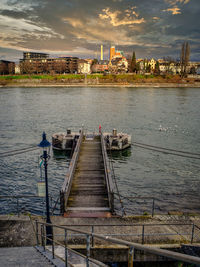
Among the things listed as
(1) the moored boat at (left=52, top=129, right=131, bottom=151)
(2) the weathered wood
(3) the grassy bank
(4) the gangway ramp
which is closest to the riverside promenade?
(4) the gangway ramp

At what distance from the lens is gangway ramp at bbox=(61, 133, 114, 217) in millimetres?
13219

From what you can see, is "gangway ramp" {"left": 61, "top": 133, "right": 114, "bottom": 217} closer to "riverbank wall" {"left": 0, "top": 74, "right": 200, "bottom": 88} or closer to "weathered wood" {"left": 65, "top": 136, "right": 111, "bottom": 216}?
"weathered wood" {"left": 65, "top": 136, "right": 111, "bottom": 216}

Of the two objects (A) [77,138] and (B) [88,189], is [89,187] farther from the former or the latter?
(A) [77,138]

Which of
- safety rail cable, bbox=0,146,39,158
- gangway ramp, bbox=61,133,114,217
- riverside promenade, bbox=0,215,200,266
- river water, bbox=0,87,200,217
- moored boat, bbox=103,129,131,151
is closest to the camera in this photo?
riverside promenade, bbox=0,215,200,266

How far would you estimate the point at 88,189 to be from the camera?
51.5 feet

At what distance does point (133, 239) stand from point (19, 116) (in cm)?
5034

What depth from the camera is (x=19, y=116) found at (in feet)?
180

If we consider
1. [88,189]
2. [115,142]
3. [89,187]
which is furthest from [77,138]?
[88,189]

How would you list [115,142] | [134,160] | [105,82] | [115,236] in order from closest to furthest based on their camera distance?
[115,236] < [134,160] < [115,142] < [105,82]

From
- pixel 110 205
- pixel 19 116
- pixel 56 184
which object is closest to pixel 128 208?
pixel 110 205

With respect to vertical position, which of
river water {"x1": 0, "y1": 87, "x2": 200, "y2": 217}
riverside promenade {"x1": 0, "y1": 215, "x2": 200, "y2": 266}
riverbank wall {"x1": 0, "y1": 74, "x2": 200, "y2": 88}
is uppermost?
riverbank wall {"x1": 0, "y1": 74, "x2": 200, "y2": 88}

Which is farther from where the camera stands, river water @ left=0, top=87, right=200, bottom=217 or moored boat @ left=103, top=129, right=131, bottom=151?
moored boat @ left=103, top=129, right=131, bottom=151

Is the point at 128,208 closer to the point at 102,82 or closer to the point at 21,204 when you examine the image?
the point at 21,204

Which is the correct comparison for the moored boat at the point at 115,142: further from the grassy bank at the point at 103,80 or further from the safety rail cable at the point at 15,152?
the grassy bank at the point at 103,80
